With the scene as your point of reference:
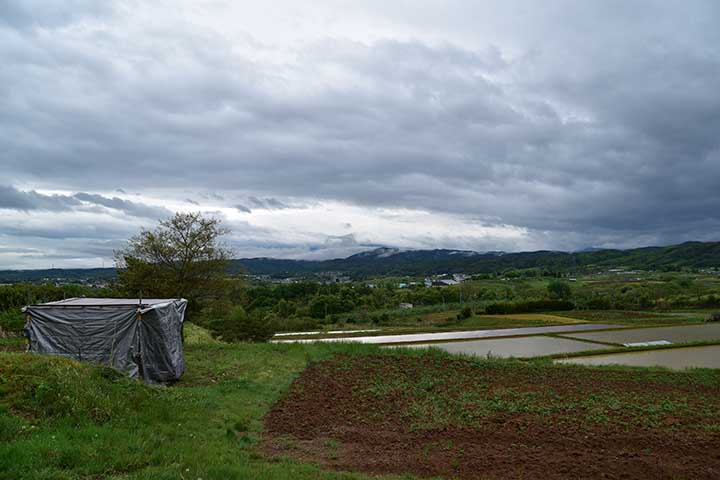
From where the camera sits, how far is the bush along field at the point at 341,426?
597 centimetres

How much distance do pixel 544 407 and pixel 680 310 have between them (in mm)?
53664

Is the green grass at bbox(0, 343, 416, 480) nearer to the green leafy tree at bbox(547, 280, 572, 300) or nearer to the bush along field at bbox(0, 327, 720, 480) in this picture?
the bush along field at bbox(0, 327, 720, 480)

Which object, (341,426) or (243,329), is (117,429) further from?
(243,329)

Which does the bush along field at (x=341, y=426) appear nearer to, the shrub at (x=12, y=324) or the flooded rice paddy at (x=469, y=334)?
the shrub at (x=12, y=324)

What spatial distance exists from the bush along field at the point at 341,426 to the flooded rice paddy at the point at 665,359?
22.6 feet

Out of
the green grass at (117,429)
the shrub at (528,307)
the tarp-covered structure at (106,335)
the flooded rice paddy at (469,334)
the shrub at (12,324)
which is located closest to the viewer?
the green grass at (117,429)

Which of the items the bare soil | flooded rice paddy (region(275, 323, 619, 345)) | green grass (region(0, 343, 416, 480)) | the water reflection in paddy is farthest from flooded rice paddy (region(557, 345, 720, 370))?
green grass (region(0, 343, 416, 480))

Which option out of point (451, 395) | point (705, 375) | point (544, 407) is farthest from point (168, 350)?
point (705, 375)

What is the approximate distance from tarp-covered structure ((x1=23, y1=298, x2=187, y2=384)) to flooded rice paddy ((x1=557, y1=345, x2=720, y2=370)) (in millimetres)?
18182

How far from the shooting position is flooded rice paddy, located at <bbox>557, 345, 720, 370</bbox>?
65.7ft

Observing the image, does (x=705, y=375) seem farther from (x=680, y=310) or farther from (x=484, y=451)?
(x=680, y=310)

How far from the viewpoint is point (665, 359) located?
2142cm

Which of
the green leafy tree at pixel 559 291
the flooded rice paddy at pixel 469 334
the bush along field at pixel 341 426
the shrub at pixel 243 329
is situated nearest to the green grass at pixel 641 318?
the flooded rice paddy at pixel 469 334

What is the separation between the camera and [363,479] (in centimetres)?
601
